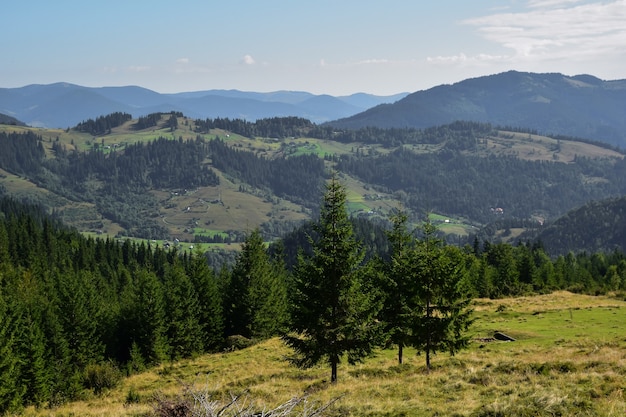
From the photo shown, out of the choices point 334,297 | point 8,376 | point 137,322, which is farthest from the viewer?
point 137,322

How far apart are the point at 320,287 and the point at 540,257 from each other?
130435 mm

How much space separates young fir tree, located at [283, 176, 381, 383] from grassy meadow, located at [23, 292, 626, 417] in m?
2.29

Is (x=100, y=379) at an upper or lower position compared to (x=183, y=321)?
upper

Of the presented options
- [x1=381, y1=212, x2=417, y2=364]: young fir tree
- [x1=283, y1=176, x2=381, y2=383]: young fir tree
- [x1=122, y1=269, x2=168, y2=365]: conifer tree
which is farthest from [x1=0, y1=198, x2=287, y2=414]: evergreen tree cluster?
[x1=381, y1=212, x2=417, y2=364]: young fir tree

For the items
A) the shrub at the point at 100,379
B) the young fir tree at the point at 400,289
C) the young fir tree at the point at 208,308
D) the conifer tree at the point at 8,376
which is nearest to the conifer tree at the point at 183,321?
the young fir tree at the point at 208,308

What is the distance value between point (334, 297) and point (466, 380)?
868 cm

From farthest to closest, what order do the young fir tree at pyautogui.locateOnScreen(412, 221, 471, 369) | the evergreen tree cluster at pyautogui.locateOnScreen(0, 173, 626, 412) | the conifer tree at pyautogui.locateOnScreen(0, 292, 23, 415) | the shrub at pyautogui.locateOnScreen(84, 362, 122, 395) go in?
1. the shrub at pyautogui.locateOnScreen(84, 362, 122, 395)
2. the conifer tree at pyautogui.locateOnScreen(0, 292, 23, 415)
3. the young fir tree at pyautogui.locateOnScreen(412, 221, 471, 369)
4. the evergreen tree cluster at pyautogui.locateOnScreen(0, 173, 626, 412)

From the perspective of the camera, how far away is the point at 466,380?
23672mm

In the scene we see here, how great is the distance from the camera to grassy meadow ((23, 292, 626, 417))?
17.6 metres

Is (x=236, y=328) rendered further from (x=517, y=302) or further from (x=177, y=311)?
(x=517, y=302)

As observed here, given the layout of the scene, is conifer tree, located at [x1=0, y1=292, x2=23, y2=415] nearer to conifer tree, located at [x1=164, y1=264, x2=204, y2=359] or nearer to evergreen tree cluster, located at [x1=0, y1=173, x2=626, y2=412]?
evergreen tree cluster, located at [x1=0, y1=173, x2=626, y2=412]

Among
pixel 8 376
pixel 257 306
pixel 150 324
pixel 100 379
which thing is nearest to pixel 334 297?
pixel 100 379

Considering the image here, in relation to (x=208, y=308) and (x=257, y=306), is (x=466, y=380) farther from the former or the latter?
(x=208, y=308)

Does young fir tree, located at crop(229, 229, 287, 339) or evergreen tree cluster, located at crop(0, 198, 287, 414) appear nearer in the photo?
evergreen tree cluster, located at crop(0, 198, 287, 414)
